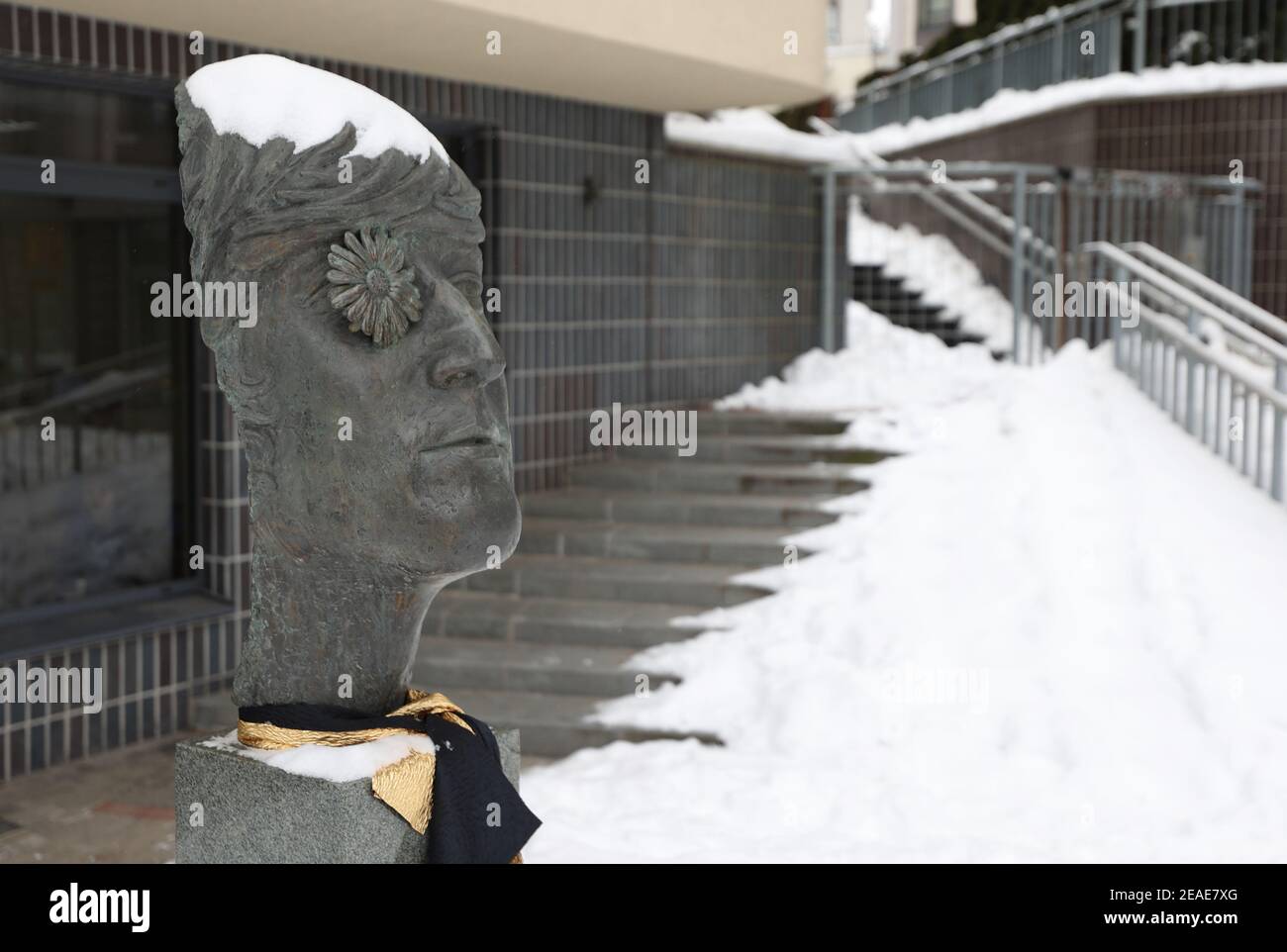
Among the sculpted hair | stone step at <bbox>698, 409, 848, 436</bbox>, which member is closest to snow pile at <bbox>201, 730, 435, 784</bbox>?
the sculpted hair

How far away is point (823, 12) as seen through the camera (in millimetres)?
8453

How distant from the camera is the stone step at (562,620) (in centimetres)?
712

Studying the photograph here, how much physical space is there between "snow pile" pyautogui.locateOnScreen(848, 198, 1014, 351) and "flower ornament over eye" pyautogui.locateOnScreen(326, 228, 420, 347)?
1008cm

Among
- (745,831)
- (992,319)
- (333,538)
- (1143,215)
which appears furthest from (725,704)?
(992,319)

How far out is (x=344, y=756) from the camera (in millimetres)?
2818

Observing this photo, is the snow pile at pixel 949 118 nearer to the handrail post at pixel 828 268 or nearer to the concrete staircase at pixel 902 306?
the handrail post at pixel 828 268

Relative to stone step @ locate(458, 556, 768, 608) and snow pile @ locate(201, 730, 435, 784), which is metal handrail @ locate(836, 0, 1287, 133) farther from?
snow pile @ locate(201, 730, 435, 784)

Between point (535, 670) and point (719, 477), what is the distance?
2105 millimetres

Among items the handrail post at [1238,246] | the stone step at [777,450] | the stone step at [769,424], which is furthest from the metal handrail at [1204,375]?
the handrail post at [1238,246]

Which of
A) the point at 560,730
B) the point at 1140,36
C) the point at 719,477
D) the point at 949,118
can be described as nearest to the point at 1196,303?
the point at 719,477

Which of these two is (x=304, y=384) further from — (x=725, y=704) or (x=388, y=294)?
(x=725, y=704)

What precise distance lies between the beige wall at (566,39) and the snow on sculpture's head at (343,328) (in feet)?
11.6

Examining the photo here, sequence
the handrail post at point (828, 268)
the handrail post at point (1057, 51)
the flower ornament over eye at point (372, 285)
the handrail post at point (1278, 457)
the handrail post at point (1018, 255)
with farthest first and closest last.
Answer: the handrail post at point (1057, 51)
the handrail post at point (828, 268)
the handrail post at point (1018, 255)
the handrail post at point (1278, 457)
the flower ornament over eye at point (372, 285)

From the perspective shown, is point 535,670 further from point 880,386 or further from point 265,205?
point 265,205
